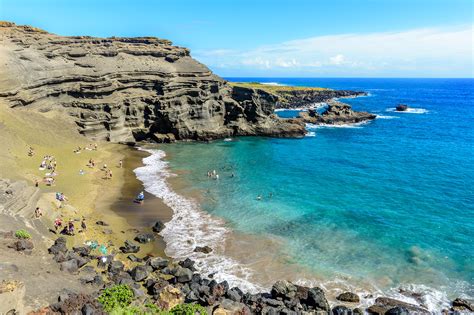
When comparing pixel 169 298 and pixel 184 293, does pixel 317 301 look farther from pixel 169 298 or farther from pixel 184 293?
pixel 169 298

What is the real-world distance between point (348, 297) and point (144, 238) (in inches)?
669

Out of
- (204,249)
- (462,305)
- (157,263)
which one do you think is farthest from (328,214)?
(157,263)

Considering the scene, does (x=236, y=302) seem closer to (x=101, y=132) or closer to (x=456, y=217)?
(x=456, y=217)

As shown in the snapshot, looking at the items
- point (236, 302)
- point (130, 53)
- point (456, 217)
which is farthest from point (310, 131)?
point (236, 302)

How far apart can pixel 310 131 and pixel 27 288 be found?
73.6m

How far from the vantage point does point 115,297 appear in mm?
19297

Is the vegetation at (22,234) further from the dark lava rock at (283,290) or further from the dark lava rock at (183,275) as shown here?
the dark lava rock at (283,290)

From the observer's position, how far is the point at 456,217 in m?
36.1

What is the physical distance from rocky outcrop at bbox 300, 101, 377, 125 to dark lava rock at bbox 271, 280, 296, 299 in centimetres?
7736

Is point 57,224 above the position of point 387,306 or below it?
above

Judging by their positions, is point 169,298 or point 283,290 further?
point 283,290

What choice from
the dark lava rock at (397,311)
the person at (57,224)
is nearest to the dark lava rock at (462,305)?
the dark lava rock at (397,311)

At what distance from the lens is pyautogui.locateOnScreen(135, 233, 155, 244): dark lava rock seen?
31188 millimetres

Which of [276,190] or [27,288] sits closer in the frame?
[27,288]
